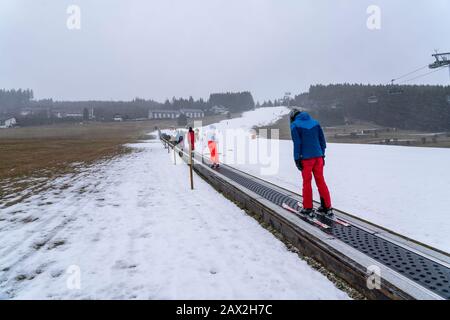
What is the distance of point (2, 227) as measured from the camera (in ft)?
17.2

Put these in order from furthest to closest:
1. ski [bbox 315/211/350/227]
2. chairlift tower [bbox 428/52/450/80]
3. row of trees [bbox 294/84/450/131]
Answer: row of trees [bbox 294/84/450/131]
chairlift tower [bbox 428/52/450/80]
ski [bbox 315/211/350/227]

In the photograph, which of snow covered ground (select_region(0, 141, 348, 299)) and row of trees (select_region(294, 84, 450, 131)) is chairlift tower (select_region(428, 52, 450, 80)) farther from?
row of trees (select_region(294, 84, 450, 131))

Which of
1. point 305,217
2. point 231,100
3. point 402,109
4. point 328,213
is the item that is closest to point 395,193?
point 328,213

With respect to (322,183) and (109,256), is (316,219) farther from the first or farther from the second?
(109,256)

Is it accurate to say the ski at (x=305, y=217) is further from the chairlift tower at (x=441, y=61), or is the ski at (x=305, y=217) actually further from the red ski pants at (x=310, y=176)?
the chairlift tower at (x=441, y=61)

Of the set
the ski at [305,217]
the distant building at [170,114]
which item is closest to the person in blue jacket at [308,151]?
the ski at [305,217]

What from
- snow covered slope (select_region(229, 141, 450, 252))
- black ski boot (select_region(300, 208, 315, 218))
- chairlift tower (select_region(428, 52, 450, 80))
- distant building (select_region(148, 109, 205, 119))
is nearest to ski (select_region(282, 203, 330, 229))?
black ski boot (select_region(300, 208, 315, 218))

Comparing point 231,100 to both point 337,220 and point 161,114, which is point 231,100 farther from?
point 337,220

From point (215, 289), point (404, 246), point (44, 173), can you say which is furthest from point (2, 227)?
point (44, 173)

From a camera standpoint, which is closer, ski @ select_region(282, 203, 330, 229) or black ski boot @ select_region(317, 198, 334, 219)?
ski @ select_region(282, 203, 330, 229)

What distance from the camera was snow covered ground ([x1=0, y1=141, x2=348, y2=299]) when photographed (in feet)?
10.2

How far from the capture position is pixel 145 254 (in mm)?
4012
